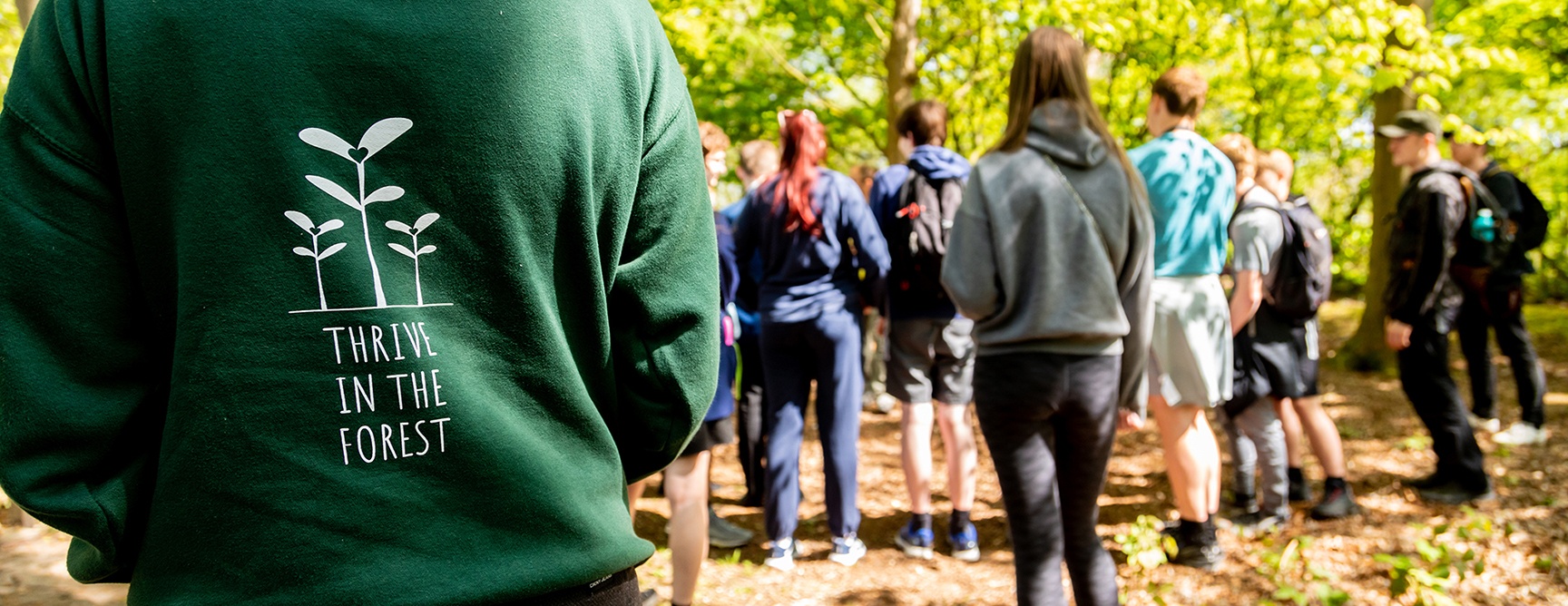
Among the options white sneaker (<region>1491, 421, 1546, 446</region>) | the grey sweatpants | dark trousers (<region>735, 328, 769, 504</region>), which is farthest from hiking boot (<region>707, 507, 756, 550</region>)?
white sneaker (<region>1491, 421, 1546, 446</region>)

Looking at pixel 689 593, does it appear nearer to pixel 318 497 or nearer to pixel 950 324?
pixel 950 324

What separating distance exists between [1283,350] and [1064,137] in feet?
9.43

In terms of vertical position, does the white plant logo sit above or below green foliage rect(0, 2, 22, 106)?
below

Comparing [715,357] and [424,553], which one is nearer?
[424,553]

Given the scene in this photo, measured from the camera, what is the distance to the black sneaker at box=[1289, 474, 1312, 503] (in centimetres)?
548

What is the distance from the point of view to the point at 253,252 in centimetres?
117

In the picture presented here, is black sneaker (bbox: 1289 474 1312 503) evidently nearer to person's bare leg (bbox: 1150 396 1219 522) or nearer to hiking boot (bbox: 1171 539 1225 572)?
hiking boot (bbox: 1171 539 1225 572)

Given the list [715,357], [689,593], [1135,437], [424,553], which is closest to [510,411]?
[424,553]

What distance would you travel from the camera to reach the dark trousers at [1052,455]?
2.94 metres

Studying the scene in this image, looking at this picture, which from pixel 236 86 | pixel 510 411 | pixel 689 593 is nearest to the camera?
pixel 236 86

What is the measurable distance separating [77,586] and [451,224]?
2916 mm

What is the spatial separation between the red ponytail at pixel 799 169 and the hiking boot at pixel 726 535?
1.65 meters

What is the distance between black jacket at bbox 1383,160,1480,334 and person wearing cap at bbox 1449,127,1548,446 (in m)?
1.52

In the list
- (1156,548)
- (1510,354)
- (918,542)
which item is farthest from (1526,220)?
(918,542)
